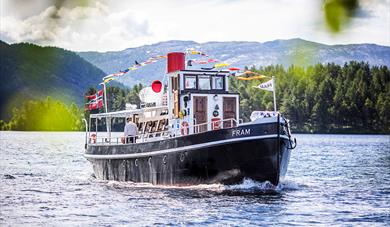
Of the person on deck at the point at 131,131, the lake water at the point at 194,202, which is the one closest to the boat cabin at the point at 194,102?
the person on deck at the point at 131,131

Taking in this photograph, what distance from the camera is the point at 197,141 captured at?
118 ft

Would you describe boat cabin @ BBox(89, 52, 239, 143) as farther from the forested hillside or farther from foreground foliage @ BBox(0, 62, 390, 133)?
the forested hillside

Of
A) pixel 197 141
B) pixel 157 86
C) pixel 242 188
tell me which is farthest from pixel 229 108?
pixel 242 188

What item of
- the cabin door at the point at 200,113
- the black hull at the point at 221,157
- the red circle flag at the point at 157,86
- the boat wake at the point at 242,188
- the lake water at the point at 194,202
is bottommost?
the lake water at the point at 194,202

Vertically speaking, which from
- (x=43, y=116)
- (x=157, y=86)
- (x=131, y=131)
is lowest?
(x=131, y=131)

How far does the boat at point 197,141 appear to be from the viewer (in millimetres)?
35250

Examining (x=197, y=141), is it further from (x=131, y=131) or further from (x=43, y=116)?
(x=43, y=116)

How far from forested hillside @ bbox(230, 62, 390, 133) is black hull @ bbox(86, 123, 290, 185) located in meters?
111

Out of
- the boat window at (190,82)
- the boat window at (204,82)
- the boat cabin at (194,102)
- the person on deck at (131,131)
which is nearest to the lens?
the boat cabin at (194,102)

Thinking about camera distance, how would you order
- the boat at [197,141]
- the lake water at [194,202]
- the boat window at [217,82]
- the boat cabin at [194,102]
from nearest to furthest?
the lake water at [194,202] → the boat at [197,141] → the boat cabin at [194,102] → the boat window at [217,82]

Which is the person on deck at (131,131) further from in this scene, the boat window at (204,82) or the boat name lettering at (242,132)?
the boat name lettering at (242,132)

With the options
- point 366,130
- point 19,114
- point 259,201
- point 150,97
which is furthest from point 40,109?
point 259,201

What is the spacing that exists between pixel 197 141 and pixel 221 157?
1440 millimetres

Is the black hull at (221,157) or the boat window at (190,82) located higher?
the boat window at (190,82)
